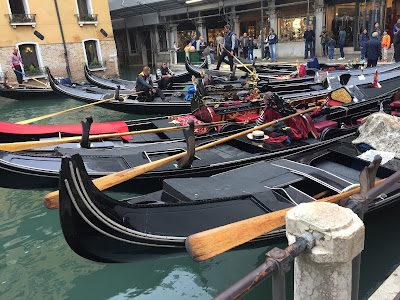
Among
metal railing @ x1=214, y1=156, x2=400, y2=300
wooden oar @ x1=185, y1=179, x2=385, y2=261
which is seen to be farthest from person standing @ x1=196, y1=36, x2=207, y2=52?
metal railing @ x1=214, y1=156, x2=400, y2=300

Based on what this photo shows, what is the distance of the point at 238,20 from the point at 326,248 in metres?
12.5

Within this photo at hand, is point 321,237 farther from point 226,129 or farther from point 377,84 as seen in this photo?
point 377,84

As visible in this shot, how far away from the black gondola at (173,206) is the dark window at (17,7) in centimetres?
1076

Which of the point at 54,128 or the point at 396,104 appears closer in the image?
the point at 396,104

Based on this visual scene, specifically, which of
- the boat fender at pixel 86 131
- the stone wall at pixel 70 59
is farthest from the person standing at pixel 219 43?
the boat fender at pixel 86 131

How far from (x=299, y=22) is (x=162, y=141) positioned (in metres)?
8.58

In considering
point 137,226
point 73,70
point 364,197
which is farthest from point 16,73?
point 364,197

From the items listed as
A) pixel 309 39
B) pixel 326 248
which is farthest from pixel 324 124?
pixel 309 39

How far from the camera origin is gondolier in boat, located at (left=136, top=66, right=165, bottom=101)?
6.36 meters

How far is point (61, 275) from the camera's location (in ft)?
8.60

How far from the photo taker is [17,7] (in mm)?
10961

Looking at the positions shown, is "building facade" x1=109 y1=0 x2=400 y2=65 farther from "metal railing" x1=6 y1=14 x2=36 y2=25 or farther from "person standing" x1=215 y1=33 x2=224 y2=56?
"metal railing" x1=6 y1=14 x2=36 y2=25

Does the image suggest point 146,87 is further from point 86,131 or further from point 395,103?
point 395,103

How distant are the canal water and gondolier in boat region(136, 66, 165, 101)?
3733 mm
